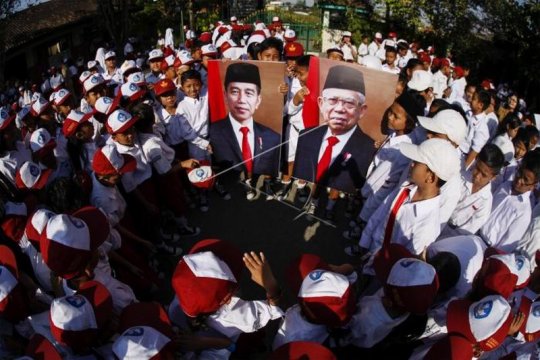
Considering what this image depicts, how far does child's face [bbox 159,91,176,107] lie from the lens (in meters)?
4.65

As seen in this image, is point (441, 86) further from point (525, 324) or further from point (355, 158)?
point (525, 324)

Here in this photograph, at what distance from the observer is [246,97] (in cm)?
445

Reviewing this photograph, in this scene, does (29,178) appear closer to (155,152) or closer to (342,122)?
(155,152)

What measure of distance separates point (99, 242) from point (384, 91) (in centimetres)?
293

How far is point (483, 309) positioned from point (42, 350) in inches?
84.2

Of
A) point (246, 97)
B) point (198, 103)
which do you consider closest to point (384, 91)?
point (246, 97)

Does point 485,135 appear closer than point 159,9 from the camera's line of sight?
Yes

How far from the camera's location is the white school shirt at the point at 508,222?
327 cm

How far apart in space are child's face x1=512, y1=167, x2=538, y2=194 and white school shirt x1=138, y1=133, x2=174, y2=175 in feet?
10.7

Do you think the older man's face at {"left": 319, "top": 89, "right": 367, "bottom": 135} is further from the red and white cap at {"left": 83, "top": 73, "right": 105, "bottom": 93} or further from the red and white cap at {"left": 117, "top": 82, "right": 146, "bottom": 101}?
the red and white cap at {"left": 83, "top": 73, "right": 105, "bottom": 93}

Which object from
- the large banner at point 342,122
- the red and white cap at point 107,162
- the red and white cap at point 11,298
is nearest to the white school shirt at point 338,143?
the large banner at point 342,122

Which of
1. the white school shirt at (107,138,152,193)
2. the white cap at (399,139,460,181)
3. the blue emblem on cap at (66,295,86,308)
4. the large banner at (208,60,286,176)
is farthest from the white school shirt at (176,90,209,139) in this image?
the blue emblem on cap at (66,295,86,308)

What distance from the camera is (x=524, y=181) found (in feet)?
10.7

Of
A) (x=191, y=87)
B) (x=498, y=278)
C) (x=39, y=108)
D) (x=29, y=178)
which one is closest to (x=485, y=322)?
(x=498, y=278)
